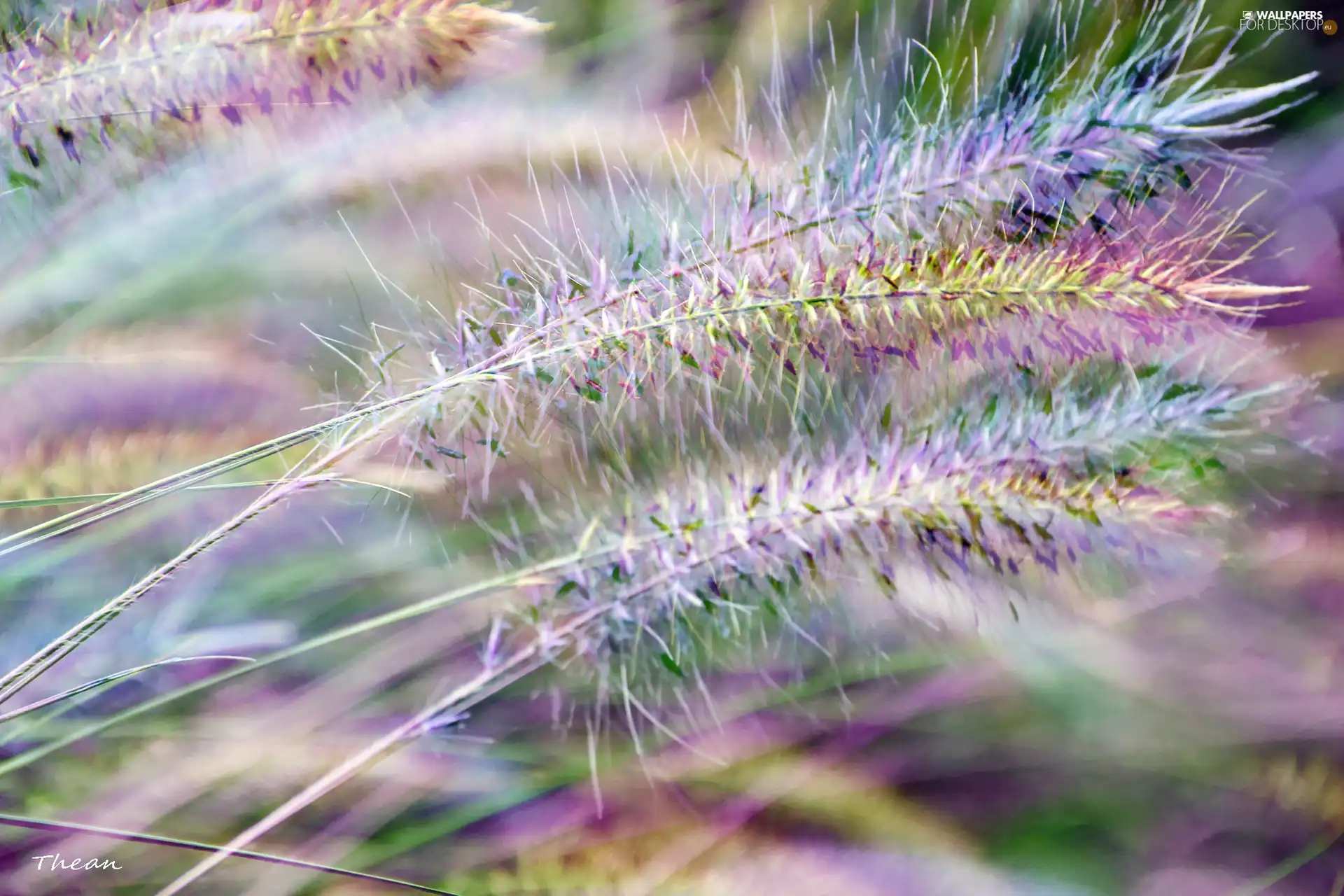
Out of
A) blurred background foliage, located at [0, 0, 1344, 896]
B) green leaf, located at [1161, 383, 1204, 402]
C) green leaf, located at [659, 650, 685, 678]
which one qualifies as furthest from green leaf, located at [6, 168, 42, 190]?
green leaf, located at [1161, 383, 1204, 402]

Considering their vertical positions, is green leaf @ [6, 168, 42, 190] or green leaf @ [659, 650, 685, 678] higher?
green leaf @ [6, 168, 42, 190]

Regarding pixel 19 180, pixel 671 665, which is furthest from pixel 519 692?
pixel 19 180

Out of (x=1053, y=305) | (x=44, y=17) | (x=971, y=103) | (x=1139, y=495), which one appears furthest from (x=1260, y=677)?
(x=44, y=17)

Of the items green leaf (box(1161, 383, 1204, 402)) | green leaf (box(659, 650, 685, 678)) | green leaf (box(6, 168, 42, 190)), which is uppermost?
green leaf (box(6, 168, 42, 190))

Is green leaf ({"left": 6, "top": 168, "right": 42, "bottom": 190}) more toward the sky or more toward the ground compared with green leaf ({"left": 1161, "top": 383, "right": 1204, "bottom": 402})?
more toward the sky

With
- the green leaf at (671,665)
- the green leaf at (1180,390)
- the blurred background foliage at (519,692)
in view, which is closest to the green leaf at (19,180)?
the blurred background foliage at (519,692)

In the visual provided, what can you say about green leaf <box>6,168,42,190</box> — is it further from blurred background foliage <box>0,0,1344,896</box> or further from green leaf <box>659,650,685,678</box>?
green leaf <box>659,650,685,678</box>

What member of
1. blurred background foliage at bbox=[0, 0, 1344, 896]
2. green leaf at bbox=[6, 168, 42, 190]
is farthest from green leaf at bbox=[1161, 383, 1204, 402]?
green leaf at bbox=[6, 168, 42, 190]

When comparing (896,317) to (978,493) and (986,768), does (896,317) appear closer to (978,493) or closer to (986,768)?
(978,493)
